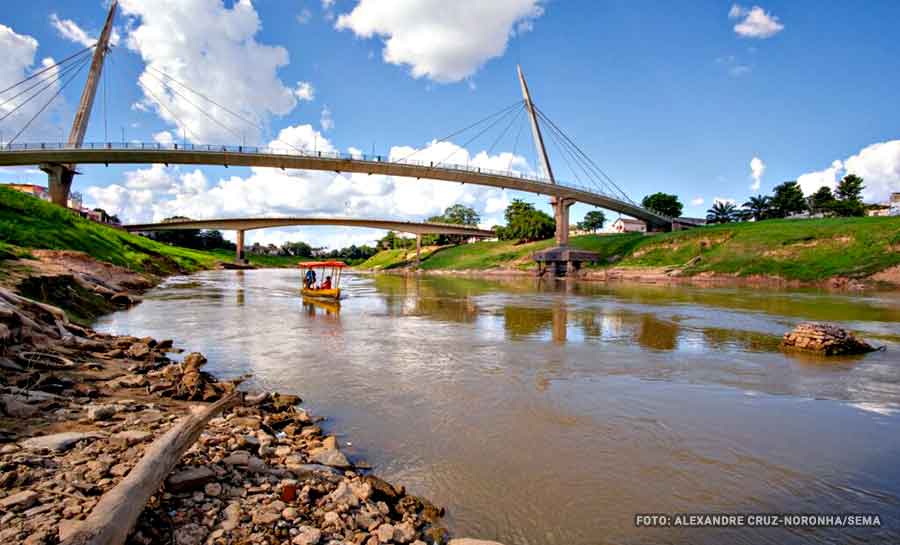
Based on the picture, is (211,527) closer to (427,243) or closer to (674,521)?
(674,521)

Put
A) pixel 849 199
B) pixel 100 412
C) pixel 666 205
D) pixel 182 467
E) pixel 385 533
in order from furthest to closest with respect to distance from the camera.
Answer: pixel 666 205 < pixel 849 199 < pixel 100 412 < pixel 182 467 < pixel 385 533

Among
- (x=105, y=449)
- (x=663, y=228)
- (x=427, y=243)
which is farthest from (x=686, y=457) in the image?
(x=427, y=243)

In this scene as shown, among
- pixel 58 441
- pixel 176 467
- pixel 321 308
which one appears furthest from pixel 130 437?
pixel 321 308

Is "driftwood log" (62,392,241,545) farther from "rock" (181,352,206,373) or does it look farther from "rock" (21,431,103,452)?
"rock" (181,352,206,373)

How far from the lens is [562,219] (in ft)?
258

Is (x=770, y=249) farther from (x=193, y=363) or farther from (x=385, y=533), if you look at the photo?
(x=385, y=533)

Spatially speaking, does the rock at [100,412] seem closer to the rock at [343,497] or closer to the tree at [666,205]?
the rock at [343,497]

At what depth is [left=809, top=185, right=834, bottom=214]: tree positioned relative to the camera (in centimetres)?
9831

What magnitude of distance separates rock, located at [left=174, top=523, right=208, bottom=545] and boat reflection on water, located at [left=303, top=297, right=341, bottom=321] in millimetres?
18165

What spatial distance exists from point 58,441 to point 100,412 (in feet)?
4.32

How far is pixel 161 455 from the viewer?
14.1 feet

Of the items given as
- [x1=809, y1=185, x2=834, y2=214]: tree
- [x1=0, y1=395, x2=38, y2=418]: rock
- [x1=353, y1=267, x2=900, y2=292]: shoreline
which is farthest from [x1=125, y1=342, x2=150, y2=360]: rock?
[x1=809, y1=185, x2=834, y2=214]: tree

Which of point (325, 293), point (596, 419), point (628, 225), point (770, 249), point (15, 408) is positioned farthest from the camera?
point (628, 225)

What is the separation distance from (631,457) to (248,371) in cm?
879
